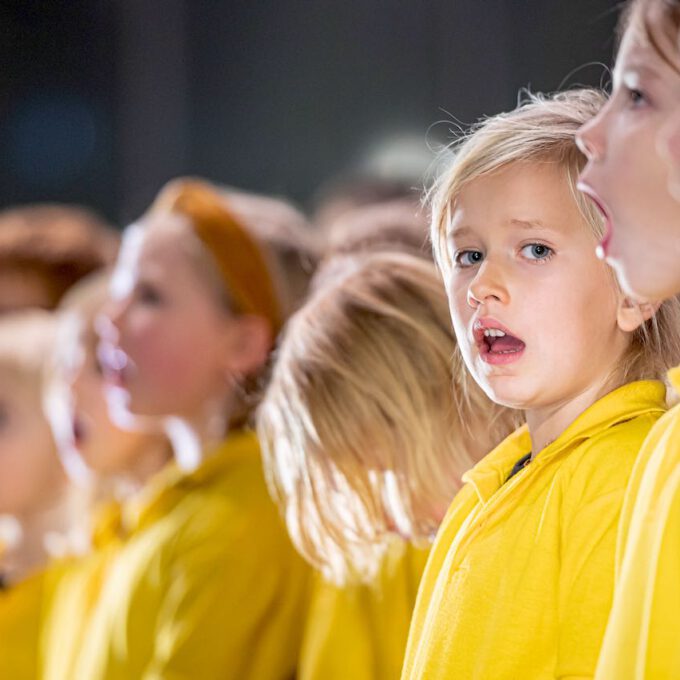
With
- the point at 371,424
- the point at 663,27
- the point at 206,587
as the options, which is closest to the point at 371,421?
the point at 371,424

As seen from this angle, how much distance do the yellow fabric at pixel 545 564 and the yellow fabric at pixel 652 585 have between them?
0.19 ft

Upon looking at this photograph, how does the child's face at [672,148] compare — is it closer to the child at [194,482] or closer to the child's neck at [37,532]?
the child at [194,482]

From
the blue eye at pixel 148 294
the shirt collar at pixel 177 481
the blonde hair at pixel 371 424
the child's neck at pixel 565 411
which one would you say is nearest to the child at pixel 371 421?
the blonde hair at pixel 371 424

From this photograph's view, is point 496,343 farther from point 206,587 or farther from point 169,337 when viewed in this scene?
point 169,337

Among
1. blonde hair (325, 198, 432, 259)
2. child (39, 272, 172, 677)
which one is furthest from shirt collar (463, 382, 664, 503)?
child (39, 272, 172, 677)

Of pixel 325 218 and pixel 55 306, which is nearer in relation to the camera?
pixel 55 306

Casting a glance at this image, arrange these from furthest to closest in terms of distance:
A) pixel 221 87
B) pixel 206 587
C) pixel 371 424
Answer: pixel 221 87
pixel 206 587
pixel 371 424

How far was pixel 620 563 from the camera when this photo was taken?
77 centimetres

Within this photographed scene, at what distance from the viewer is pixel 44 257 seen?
8.18 feet

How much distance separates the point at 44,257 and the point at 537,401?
1775mm

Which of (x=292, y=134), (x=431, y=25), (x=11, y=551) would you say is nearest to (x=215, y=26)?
(x=292, y=134)

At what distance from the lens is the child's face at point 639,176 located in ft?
2.39

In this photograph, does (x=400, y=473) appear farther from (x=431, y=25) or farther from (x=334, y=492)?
(x=431, y=25)

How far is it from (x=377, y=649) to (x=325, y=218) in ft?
4.77
